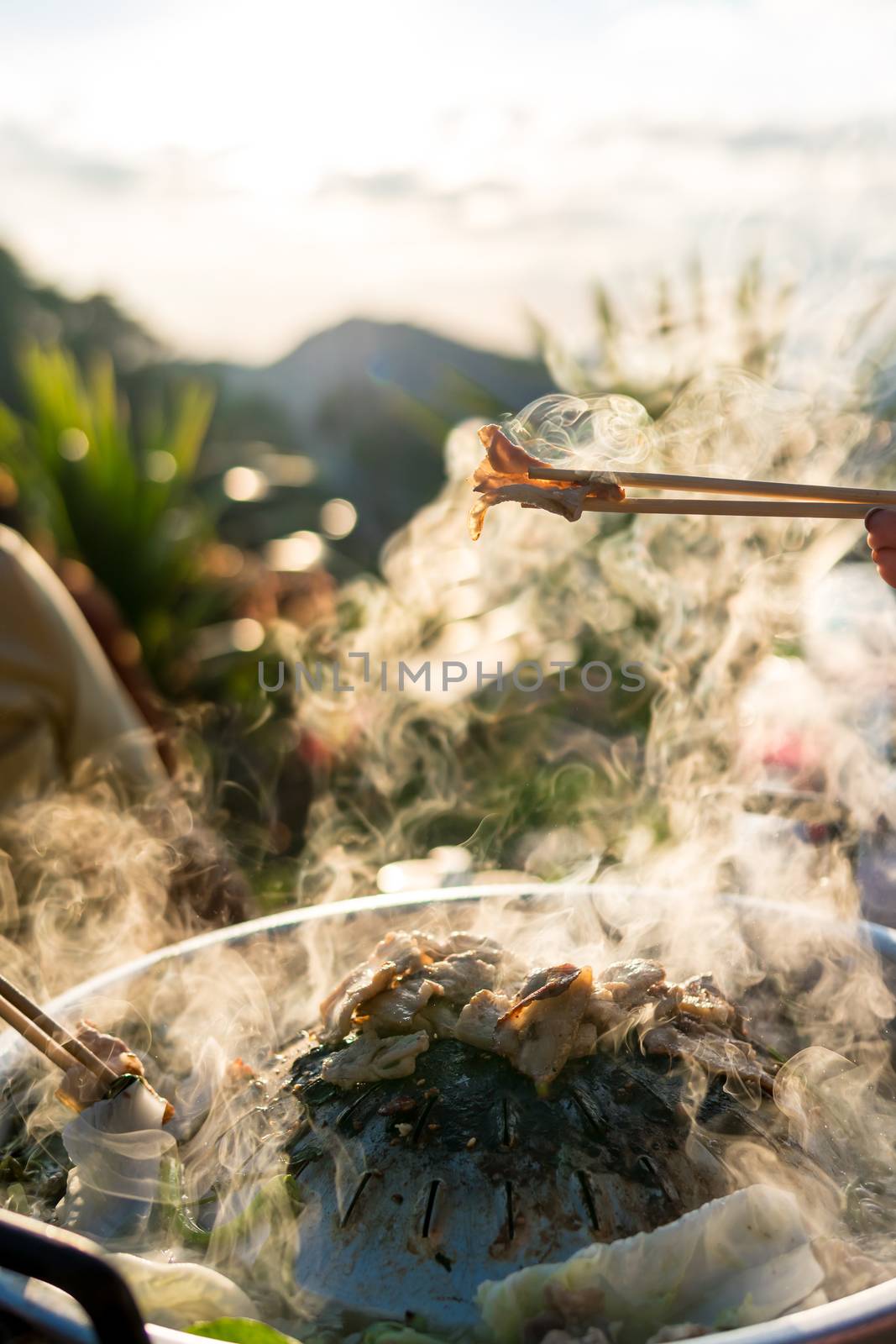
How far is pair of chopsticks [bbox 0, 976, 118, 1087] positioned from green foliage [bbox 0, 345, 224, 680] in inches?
263

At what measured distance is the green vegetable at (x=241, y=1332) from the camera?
5.35 feet

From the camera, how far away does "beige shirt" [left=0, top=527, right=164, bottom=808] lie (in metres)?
5.04

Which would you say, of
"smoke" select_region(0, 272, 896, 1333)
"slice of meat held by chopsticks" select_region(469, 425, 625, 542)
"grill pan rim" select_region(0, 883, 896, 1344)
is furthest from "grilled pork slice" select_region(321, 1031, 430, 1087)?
"slice of meat held by chopsticks" select_region(469, 425, 625, 542)

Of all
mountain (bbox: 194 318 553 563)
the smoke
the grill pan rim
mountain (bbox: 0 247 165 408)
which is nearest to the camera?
the grill pan rim

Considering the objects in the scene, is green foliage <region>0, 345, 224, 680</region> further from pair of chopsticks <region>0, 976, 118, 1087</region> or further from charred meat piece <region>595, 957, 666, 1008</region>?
charred meat piece <region>595, 957, 666, 1008</region>

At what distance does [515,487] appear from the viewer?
204 centimetres

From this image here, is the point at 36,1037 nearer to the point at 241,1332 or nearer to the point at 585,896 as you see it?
the point at 241,1332

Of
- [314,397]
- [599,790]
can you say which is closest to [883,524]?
[599,790]

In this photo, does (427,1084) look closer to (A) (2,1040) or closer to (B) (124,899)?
(A) (2,1040)

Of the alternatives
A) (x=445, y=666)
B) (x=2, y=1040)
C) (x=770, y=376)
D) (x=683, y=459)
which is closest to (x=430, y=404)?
(x=445, y=666)

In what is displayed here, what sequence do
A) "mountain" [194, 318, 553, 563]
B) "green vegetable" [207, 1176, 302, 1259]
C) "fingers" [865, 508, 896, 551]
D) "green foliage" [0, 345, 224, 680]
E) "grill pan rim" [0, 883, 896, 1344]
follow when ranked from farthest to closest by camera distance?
"mountain" [194, 318, 553, 563] → "green foliage" [0, 345, 224, 680] → "fingers" [865, 508, 896, 551] → "green vegetable" [207, 1176, 302, 1259] → "grill pan rim" [0, 883, 896, 1344]

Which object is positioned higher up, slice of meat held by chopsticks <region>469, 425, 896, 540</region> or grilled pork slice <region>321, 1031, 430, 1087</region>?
slice of meat held by chopsticks <region>469, 425, 896, 540</region>

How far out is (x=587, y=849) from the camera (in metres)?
4.34

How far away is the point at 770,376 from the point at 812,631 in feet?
5.51
